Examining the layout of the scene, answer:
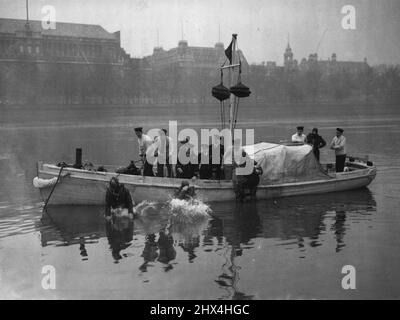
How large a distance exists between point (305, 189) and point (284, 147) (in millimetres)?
1597

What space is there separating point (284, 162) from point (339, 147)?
2.54m

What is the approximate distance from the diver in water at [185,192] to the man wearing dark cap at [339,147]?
567 cm

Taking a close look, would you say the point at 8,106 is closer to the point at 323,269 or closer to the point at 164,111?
the point at 164,111

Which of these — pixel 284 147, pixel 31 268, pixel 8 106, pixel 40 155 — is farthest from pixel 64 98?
pixel 31 268

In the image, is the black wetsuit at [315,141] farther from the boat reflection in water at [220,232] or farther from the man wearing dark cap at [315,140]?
the boat reflection in water at [220,232]

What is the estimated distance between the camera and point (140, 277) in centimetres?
861

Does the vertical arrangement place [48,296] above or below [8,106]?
below

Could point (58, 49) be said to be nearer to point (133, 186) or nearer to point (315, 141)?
point (315, 141)

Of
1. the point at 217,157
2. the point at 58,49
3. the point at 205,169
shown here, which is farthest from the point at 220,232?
the point at 58,49

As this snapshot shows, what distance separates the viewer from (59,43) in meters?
81.1

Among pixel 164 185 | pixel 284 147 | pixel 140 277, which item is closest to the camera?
pixel 140 277

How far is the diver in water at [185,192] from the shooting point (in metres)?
13.2
